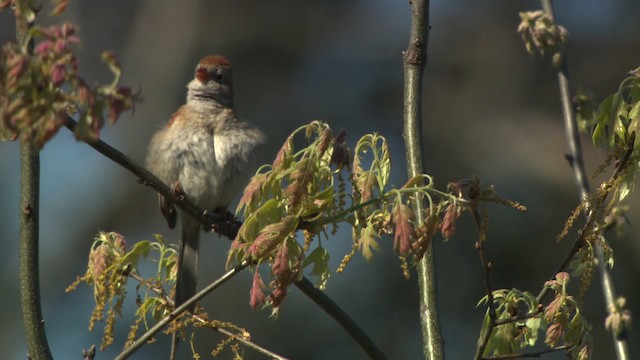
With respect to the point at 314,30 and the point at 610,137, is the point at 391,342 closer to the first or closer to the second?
the point at 314,30

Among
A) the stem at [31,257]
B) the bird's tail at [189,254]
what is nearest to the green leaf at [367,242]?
the stem at [31,257]

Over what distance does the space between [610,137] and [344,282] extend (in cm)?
746

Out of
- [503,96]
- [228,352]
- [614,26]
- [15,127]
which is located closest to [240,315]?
[228,352]

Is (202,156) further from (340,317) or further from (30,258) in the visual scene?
(340,317)

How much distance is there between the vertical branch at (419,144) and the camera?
281 cm

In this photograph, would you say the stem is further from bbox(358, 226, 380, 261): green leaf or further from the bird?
the bird

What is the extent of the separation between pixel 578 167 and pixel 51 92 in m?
1.65

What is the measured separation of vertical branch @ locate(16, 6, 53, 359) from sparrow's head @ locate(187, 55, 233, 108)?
2517mm

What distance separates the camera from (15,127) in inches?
71.5

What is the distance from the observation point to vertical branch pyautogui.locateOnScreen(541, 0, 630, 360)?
8.89ft

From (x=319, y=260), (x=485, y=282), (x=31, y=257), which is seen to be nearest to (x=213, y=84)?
(x=31, y=257)

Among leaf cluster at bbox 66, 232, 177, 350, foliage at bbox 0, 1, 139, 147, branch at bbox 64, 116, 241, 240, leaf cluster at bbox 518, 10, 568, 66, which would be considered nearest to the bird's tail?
branch at bbox 64, 116, 241, 240

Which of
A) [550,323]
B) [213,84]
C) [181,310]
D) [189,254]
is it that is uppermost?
[213,84]

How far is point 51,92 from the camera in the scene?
1.84 meters
